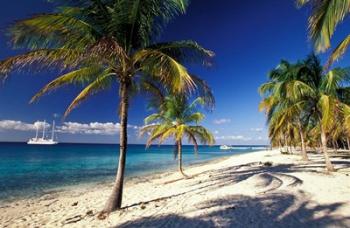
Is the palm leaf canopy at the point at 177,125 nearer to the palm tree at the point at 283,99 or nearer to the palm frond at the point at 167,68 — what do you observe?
the palm tree at the point at 283,99

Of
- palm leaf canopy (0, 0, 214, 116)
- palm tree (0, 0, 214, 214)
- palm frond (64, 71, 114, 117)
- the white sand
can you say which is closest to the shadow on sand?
the white sand

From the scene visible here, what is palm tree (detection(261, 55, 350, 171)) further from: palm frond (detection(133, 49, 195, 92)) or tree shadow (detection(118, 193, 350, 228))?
palm frond (detection(133, 49, 195, 92))

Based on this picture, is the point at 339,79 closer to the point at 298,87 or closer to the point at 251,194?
the point at 298,87

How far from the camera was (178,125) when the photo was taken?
13352mm

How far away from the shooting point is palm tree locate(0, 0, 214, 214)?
5234 millimetres

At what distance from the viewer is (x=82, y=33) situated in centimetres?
619

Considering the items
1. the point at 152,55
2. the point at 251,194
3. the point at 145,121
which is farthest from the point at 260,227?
the point at 145,121

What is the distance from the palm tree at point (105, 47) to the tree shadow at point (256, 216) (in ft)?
6.87

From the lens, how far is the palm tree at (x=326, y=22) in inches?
167

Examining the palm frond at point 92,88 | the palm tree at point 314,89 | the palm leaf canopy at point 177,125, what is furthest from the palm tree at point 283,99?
the palm frond at point 92,88

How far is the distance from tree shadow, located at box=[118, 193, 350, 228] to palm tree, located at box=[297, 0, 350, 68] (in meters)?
3.17

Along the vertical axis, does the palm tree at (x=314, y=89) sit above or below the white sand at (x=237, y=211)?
above

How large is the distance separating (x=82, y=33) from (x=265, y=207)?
645 cm

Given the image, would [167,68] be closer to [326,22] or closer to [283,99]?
[326,22]
